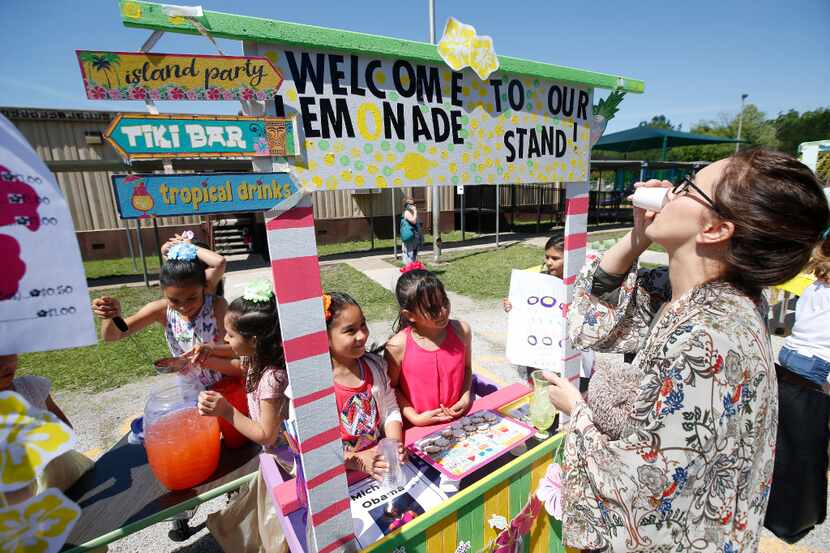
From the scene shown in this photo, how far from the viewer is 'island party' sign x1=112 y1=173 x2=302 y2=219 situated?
82cm

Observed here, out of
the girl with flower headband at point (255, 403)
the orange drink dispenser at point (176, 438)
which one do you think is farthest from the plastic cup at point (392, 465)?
the orange drink dispenser at point (176, 438)

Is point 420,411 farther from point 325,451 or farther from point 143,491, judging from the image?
point 143,491

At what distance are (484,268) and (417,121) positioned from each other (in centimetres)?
802

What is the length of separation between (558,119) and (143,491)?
2.50 m

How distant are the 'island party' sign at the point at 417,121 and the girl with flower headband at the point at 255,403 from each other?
995 millimetres

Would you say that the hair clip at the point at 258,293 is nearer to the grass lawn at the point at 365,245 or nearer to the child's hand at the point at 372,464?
the child's hand at the point at 372,464

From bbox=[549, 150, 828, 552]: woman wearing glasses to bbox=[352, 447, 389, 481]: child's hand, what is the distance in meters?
0.76

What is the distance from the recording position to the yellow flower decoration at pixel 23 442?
65 centimetres

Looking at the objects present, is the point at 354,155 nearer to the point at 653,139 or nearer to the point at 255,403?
the point at 255,403

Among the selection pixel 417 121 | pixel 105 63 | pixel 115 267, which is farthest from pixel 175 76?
pixel 115 267

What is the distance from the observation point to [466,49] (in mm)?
1299

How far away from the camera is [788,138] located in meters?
38.2

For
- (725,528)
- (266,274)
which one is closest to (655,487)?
(725,528)

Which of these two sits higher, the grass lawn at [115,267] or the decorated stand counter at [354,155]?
the decorated stand counter at [354,155]
